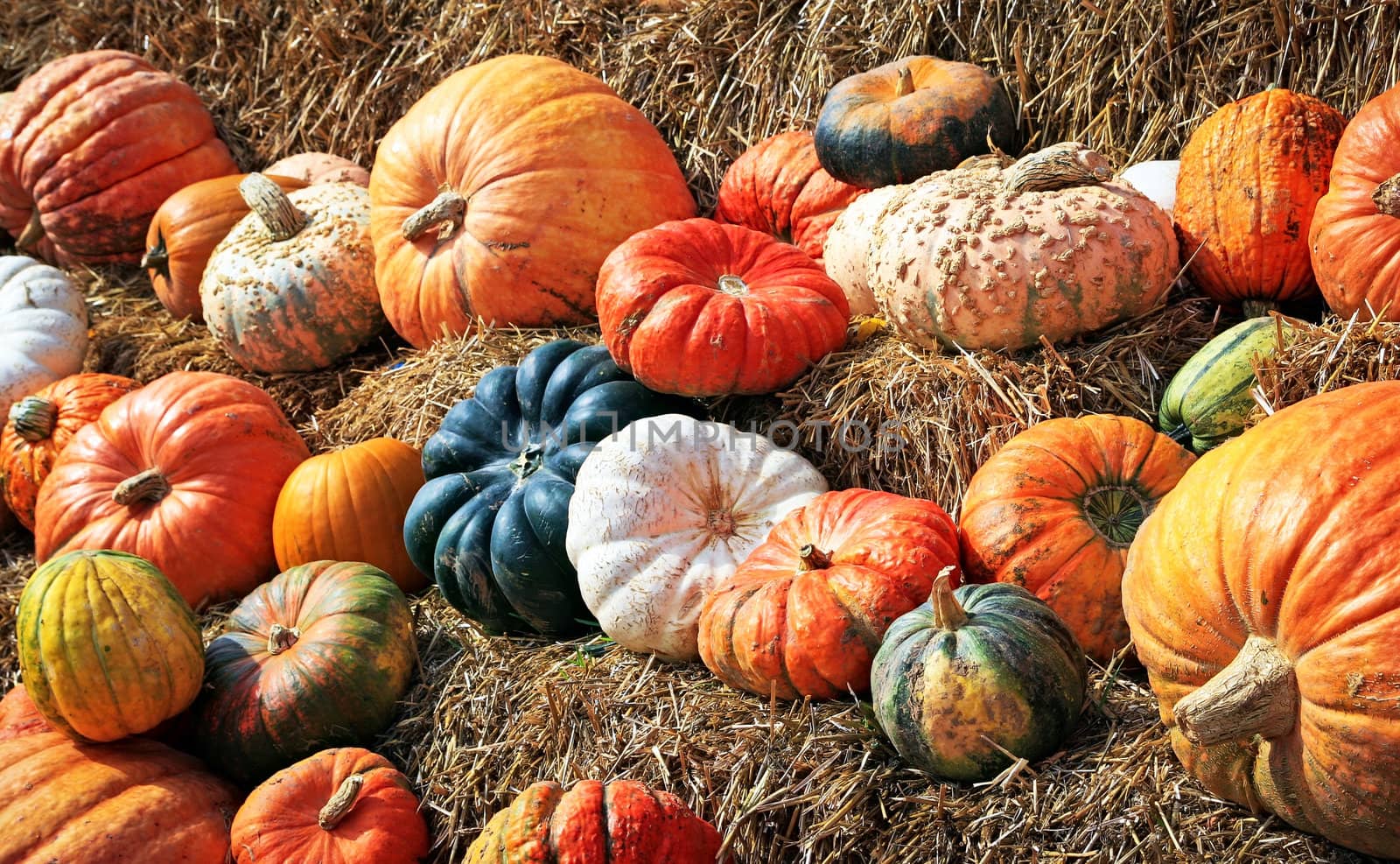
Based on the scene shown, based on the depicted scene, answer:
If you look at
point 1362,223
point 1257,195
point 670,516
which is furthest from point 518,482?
point 1362,223

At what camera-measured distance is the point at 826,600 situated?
2.81 metres

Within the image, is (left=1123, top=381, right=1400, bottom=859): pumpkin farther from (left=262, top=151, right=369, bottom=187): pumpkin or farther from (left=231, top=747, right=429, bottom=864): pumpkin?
(left=262, top=151, right=369, bottom=187): pumpkin

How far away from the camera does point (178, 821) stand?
3010 millimetres

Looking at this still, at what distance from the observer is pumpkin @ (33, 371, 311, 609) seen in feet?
13.5

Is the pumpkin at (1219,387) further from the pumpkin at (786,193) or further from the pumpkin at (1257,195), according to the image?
the pumpkin at (786,193)

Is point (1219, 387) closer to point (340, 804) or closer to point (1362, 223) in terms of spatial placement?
point (1362, 223)

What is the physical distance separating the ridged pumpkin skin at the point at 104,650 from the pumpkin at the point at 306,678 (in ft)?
0.41

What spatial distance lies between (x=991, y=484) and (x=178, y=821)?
2233 mm

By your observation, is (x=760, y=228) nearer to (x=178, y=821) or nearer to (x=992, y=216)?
(x=992, y=216)

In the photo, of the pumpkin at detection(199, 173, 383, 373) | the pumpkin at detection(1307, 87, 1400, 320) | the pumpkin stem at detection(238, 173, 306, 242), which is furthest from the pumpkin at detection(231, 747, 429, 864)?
the pumpkin at detection(1307, 87, 1400, 320)

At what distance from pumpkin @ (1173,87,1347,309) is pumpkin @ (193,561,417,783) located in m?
2.58

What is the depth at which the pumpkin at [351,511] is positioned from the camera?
3.97 metres

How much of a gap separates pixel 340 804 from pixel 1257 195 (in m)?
2.93

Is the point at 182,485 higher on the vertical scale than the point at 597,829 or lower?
lower
